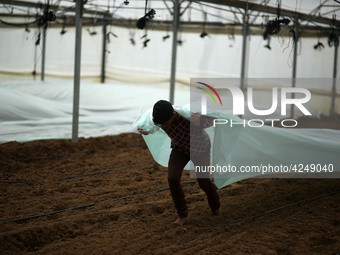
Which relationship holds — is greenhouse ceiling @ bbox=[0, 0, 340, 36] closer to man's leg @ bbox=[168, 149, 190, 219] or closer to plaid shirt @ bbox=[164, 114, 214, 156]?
plaid shirt @ bbox=[164, 114, 214, 156]

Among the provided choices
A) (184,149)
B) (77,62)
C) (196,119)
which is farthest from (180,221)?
(77,62)

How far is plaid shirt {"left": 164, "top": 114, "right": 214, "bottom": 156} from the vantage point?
341 cm

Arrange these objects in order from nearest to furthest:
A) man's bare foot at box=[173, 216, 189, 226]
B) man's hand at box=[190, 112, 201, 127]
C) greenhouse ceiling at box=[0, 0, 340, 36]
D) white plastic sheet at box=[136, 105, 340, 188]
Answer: man's hand at box=[190, 112, 201, 127], man's bare foot at box=[173, 216, 189, 226], white plastic sheet at box=[136, 105, 340, 188], greenhouse ceiling at box=[0, 0, 340, 36]

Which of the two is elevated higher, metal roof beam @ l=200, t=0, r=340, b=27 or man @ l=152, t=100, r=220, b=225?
metal roof beam @ l=200, t=0, r=340, b=27

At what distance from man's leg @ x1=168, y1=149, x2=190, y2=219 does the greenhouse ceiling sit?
3191 millimetres

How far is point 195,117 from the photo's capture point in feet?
10.9

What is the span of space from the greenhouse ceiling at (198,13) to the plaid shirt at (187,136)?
3.02 metres

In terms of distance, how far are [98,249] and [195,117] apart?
1.23m

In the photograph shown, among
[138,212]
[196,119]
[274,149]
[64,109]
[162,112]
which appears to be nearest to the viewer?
[162,112]

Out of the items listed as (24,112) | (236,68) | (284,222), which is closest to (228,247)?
(284,222)

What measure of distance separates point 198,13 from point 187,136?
9512 millimetres

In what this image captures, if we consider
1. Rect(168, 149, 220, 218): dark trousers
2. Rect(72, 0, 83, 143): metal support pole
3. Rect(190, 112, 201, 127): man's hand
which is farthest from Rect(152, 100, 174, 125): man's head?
Rect(72, 0, 83, 143): metal support pole

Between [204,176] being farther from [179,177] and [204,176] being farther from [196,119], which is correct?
[196,119]

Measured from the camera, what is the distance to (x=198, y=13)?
12.3m
